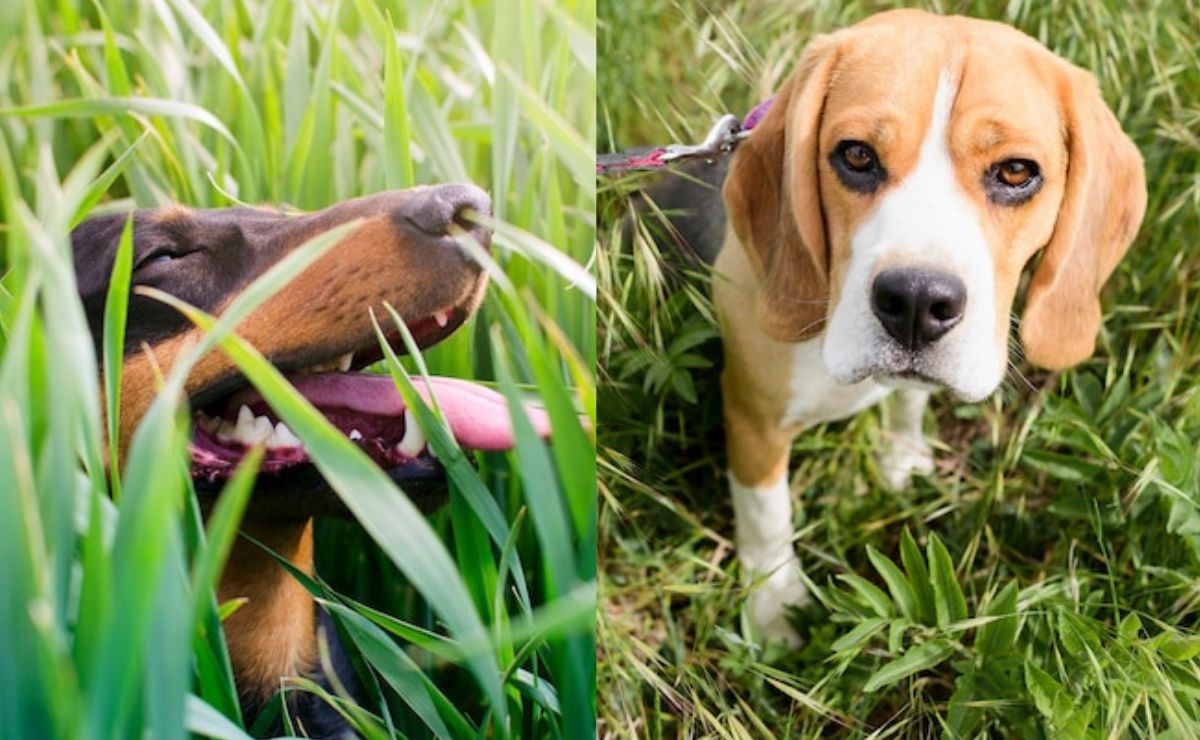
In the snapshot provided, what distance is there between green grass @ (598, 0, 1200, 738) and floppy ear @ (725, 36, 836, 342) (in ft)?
0.44

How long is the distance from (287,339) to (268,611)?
1.28ft

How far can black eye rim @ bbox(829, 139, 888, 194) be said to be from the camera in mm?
1650

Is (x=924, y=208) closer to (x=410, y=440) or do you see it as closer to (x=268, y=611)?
(x=410, y=440)

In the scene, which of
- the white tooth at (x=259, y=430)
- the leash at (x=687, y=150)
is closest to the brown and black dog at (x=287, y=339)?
the white tooth at (x=259, y=430)

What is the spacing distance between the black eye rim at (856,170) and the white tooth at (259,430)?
2.74ft

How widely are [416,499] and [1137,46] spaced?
130 cm

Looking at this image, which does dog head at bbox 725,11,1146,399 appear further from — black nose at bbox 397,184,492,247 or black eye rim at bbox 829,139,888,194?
black nose at bbox 397,184,492,247

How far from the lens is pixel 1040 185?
5.44 feet

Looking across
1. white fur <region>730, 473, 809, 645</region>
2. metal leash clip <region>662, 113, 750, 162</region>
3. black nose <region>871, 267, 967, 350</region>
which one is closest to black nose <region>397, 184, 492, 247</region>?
metal leash clip <region>662, 113, 750, 162</region>

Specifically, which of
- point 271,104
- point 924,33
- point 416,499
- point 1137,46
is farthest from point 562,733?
point 1137,46

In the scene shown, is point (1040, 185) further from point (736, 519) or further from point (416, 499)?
point (416, 499)

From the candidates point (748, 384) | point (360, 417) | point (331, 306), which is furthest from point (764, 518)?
point (331, 306)

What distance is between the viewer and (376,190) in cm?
162

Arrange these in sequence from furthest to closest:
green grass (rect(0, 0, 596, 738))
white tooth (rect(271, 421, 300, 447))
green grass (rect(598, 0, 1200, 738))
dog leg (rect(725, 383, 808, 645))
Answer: dog leg (rect(725, 383, 808, 645)), green grass (rect(598, 0, 1200, 738)), white tooth (rect(271, 421, 300, 447)), green grass (rect(0, 0, 596, 738))
